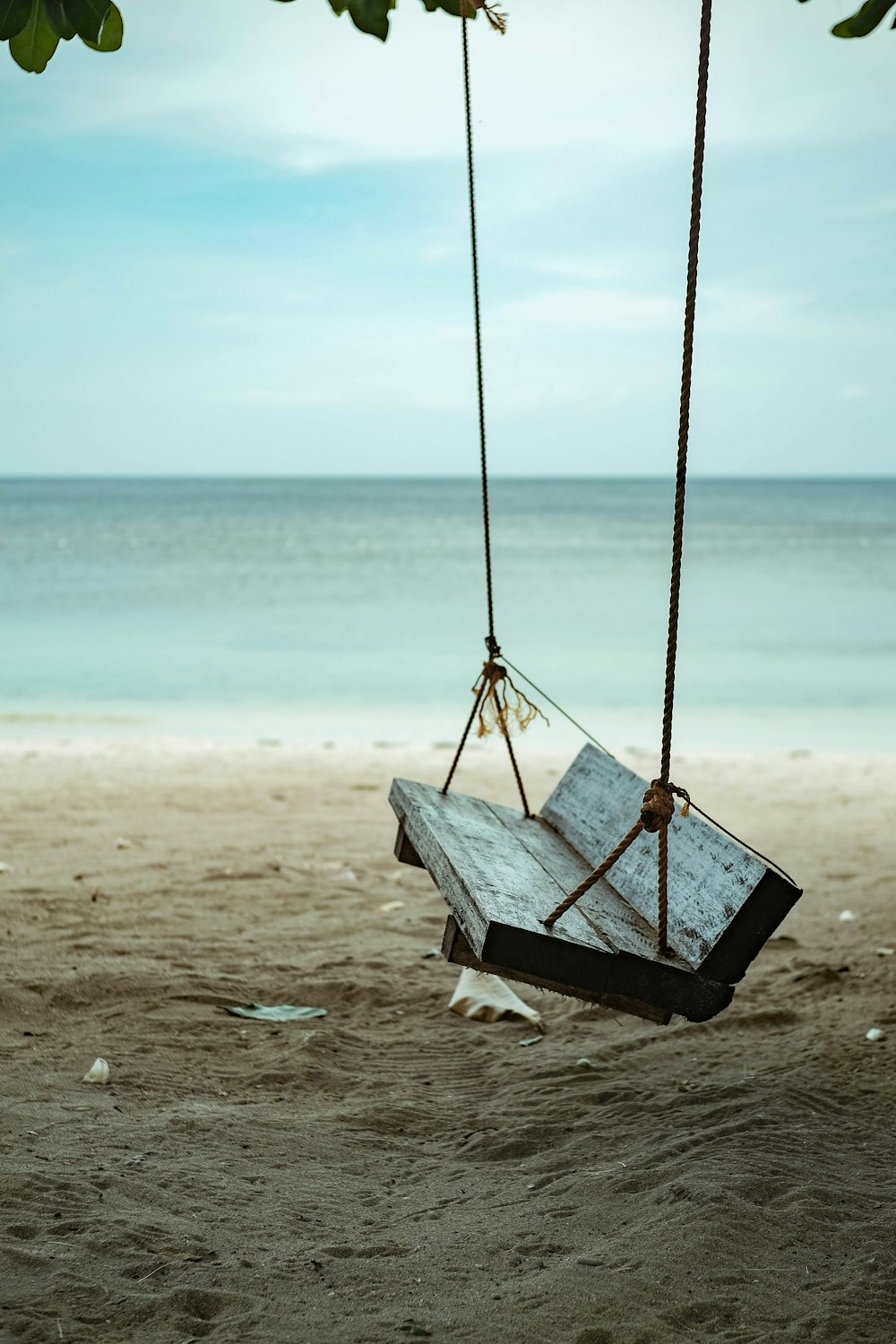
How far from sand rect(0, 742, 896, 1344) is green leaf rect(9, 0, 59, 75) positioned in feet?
7.27

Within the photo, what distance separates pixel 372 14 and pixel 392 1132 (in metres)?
2.40

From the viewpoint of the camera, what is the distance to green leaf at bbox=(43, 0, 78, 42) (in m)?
2.41

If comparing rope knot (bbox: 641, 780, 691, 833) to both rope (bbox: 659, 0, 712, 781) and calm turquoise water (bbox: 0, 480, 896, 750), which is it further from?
calm turquoise water (bbox: 0, 480, 896, 750)

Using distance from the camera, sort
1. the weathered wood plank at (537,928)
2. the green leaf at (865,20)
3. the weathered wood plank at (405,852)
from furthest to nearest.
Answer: the weathered wood plank at (405,852) → the green leaf at (865,20) → the weathered wood plank at (537,928)

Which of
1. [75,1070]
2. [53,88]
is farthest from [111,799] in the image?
[53,88]

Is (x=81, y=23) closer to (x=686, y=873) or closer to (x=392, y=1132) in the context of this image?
(x=686, y=873)

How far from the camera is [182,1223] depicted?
6.28 feet

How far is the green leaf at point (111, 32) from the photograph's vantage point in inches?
96.8

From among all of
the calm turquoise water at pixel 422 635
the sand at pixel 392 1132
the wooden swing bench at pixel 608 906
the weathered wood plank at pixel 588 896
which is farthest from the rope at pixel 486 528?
the calm turquoise water at pixel 422 635

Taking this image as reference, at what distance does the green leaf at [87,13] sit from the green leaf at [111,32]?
1cm

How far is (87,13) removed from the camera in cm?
243

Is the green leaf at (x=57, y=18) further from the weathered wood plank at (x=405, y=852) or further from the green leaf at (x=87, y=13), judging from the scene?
the weathered wood plank at (x=405, y=852)

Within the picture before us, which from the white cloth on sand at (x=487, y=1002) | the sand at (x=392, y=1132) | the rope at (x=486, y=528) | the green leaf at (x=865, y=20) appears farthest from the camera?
the white cloth on sand at (x=487, y=1002)

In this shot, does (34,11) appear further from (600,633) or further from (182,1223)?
(600,633)
